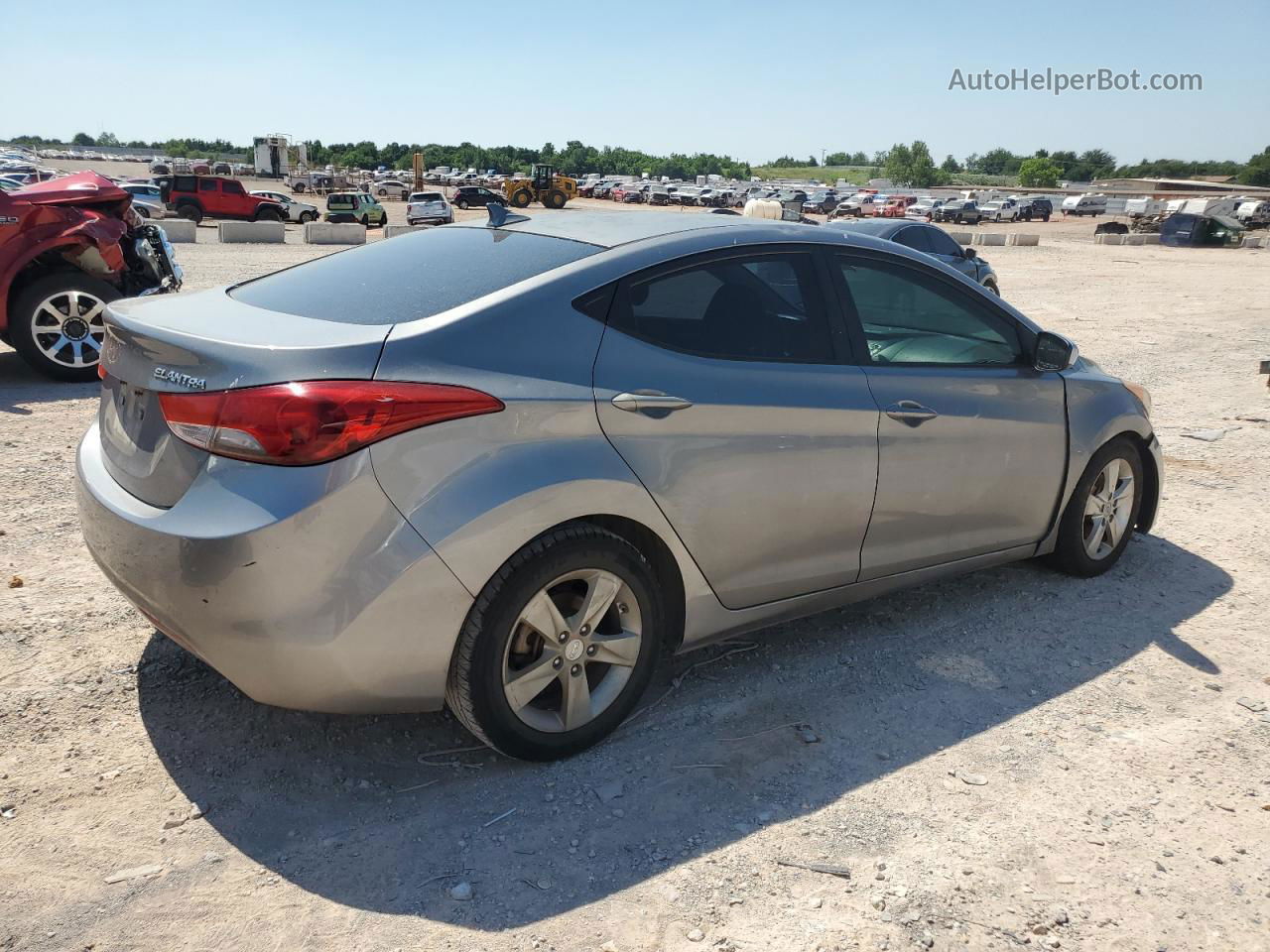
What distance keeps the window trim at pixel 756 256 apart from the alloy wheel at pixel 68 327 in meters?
6.15

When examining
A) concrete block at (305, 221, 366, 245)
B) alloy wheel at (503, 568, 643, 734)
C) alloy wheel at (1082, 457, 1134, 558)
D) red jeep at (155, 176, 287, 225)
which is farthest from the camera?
red jeep at (155, 176, 287, 225)

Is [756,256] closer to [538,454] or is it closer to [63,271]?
[538,454]

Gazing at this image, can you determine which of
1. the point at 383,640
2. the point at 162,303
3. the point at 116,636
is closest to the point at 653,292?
the point at 383,640

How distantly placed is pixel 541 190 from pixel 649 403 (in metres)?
54.0

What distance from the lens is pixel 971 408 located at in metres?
4.00

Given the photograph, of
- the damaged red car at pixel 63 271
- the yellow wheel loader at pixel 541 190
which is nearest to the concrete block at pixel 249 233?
the damaged red car at pixel 63 271

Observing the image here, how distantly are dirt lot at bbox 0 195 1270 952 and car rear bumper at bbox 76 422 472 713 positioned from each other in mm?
454

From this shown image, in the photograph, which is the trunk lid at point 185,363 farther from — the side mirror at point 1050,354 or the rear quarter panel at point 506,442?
the side mirror at point 1050,354

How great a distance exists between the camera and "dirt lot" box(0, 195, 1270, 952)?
2533mm

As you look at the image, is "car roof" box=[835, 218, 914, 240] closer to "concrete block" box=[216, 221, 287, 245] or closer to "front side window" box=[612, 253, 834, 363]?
"front side window" box=[612, 253, 834, 363]

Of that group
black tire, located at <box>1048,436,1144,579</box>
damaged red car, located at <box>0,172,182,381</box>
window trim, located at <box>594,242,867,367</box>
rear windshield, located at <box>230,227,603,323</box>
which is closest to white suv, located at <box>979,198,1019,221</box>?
damaged red car, located at <box>0,172,182,381</box>

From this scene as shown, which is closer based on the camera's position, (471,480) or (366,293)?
(471,480)

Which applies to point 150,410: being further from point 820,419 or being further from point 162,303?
point 820,419

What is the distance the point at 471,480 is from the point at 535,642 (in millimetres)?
598
